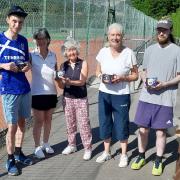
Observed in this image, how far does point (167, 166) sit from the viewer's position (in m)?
6.12

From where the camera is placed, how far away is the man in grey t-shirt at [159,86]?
5.62 metres

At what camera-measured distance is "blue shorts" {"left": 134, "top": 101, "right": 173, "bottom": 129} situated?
5.80 m

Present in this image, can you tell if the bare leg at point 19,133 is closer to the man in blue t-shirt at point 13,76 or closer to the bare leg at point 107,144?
the man in blue t-shirt at point 13,76

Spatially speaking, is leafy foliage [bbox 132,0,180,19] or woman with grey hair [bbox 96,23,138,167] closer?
woman with grey hair [bbox 96,23,138,167]

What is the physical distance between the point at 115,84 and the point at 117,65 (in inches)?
9.7

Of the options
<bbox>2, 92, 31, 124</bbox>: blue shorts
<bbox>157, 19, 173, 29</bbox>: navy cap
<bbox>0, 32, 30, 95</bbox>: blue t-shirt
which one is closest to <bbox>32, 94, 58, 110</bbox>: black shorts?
<bbox>2, 92, 31, 124</bbox>: blue shorts

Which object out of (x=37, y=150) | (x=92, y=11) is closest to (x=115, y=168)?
(x=37, y=150)

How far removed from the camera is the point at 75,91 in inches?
247

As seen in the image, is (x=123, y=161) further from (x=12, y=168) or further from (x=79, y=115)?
(x=12, y=168)

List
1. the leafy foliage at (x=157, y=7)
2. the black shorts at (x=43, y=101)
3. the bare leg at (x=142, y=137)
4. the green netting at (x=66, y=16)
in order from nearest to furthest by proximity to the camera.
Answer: the bare leg at (x=142, y=137) < the black shorts at (x=43, y=101) < the green netting at (x=66, y=16) < the leafy foliage at (x=157, y=7)

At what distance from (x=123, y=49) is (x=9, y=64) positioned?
1.44m

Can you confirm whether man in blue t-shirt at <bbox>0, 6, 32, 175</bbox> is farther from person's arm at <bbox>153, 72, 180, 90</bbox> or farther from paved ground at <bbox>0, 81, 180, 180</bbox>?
person's arm at <bbox>153, 72, 180, 90</bbox>

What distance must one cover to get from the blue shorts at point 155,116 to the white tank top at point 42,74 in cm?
124

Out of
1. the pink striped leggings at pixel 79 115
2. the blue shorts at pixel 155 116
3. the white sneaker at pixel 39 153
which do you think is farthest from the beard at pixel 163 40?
the white sneaker at pixel 39 153
